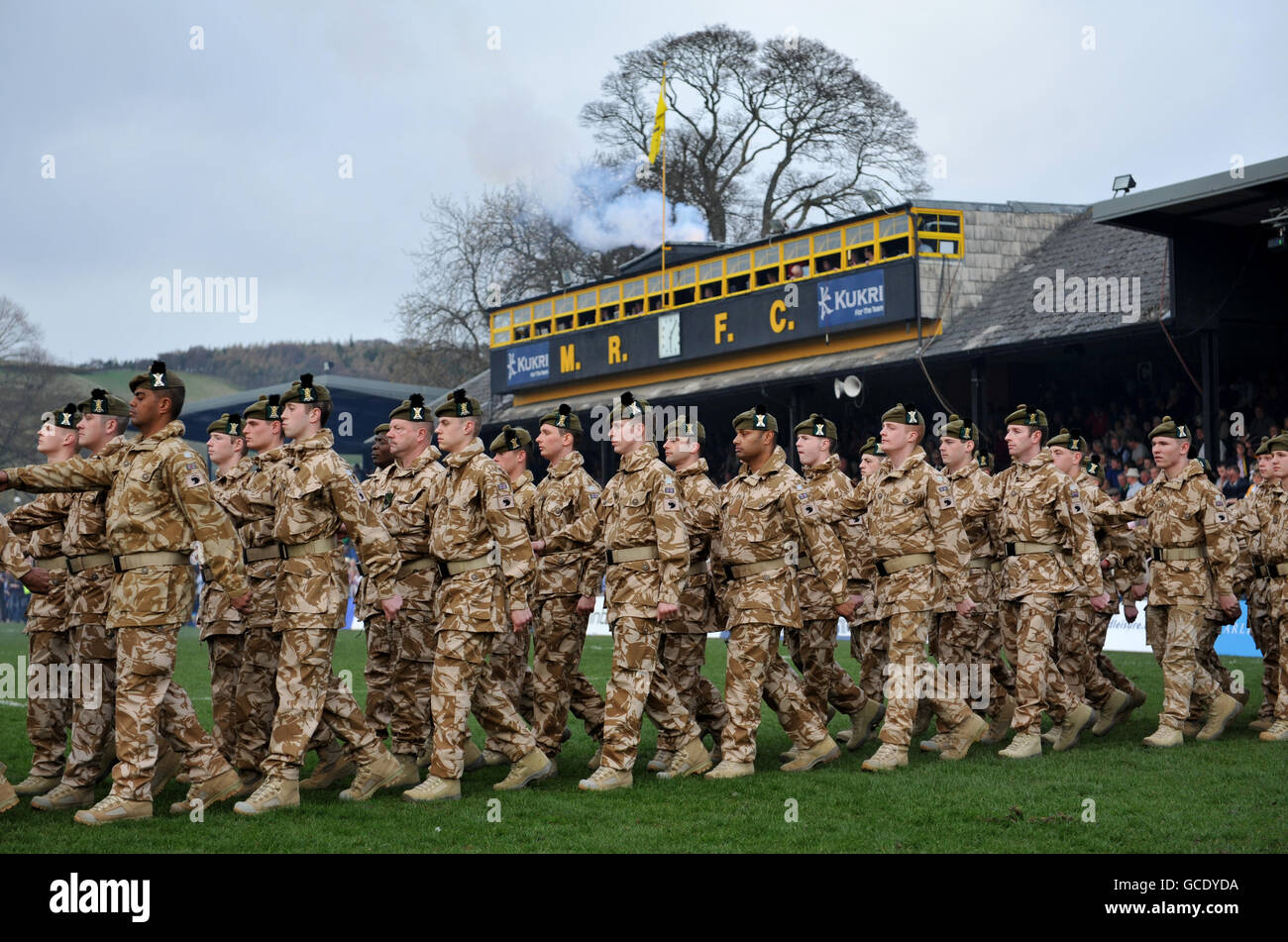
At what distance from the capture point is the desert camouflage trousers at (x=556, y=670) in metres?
9.37

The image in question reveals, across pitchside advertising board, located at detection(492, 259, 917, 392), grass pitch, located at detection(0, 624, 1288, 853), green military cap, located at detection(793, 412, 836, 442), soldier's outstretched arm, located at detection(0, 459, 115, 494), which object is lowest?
grass pitch, located at detection(0, 624, 1288, 853)

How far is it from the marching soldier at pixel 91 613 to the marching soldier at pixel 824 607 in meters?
4.38

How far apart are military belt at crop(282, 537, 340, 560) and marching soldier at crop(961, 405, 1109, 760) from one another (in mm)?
4767

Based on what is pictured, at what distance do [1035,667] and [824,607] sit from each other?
58.9 inches

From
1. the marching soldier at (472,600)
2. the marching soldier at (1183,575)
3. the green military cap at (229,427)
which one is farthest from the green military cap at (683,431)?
the marching soldier at (1183,575)

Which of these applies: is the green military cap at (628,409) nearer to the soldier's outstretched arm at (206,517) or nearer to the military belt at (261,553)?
the military belt at (261,553)

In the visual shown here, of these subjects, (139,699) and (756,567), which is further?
(756,567)

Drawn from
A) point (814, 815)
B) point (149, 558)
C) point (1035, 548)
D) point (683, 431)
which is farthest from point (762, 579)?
point (149, 558)

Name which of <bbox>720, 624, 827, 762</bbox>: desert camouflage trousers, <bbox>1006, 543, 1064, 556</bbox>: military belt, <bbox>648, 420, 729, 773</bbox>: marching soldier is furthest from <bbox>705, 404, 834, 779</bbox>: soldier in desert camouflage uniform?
<bbox>1006, 543, 1064, 556</bbox>: military belt

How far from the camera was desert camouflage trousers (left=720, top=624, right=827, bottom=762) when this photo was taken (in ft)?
29.2

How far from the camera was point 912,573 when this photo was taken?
948 cm

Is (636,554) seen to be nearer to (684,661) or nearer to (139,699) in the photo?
(684,661)

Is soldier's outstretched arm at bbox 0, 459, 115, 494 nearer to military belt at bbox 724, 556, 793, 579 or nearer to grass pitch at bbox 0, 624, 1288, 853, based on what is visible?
grass pitch at bbox 0, 624, 1288, 853
